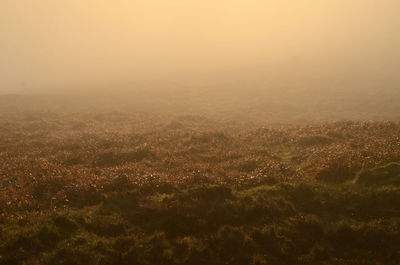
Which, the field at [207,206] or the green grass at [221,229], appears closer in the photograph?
the green grass at [221,229]

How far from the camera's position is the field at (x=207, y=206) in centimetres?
1014

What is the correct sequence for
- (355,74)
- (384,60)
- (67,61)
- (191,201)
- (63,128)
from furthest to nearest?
(67,61)
(384,60)
(355,74)
(63,128)
(191,201)

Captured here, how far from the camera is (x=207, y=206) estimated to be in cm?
1270

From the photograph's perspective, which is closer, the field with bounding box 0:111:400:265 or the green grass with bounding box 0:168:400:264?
the green grass with bounding box 0:168:400:264

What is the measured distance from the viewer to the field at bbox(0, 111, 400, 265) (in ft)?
33.3

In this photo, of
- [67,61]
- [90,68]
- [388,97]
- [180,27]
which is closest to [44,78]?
[90,68]

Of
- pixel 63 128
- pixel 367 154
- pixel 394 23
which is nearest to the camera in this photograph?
pixel 367 154

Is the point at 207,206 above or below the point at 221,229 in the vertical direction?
above

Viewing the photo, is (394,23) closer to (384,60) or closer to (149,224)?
(384,60)

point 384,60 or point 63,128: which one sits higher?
point 384,60

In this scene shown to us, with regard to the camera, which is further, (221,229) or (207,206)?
(207,206)

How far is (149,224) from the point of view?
11.9m

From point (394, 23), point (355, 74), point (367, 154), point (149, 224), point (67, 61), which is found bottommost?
point (149, 224)

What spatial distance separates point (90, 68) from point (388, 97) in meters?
142
